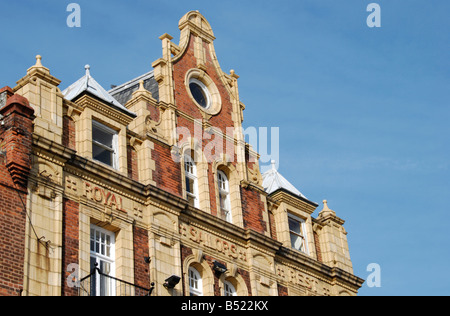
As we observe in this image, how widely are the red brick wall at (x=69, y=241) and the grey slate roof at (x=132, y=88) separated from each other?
7.37 meters

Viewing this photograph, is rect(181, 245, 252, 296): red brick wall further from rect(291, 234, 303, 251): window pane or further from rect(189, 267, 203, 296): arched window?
rect(291, 234, 303, 251): window pane

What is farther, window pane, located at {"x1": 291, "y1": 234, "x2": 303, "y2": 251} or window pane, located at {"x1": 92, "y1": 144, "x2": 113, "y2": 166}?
window pane, located at {"x1": 291, "y1": 234, "x2": 303, "y2": 251}

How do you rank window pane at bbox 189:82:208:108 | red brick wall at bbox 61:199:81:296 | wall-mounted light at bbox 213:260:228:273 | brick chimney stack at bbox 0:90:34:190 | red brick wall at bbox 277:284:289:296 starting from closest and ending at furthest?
1. red brick wall at bbox 61:199:81:296
2. brick chimney stack at bbox 0:90:34:190
3. wall-mounted light at bbox 213:260:228:273
4. red brick wall at bbox 277:284:289:296
5. window pane at bbox 189:82:208:108

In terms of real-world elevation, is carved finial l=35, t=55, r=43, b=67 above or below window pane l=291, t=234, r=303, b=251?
above

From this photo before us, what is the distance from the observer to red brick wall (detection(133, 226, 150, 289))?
26688 mm

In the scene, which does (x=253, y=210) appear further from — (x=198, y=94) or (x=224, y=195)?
(x=198, y=94)

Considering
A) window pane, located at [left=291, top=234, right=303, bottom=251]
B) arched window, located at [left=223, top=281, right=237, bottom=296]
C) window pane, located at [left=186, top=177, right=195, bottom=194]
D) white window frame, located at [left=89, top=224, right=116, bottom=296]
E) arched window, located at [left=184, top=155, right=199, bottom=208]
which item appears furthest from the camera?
window pane, located at [left=291, top=234, right=303, bottom=251]

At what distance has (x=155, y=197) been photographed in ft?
92.9

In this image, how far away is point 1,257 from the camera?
2323 centimetres

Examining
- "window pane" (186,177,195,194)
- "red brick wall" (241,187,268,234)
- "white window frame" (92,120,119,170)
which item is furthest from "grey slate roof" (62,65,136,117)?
"red brick wall" (241,187,268,234)

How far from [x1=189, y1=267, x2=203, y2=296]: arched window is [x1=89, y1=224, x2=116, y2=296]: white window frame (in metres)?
3.02

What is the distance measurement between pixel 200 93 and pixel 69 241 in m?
10.2
